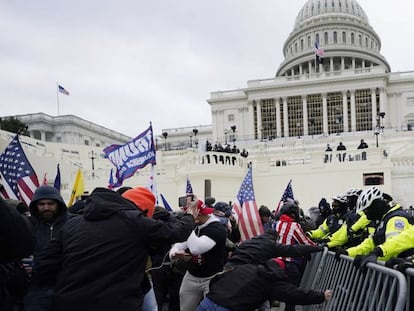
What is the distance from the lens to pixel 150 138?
1195 cm

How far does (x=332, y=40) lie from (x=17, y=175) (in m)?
80.8

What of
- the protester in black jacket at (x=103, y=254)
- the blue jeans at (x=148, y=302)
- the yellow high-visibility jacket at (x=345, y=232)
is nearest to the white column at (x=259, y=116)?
the yellow high-visibility jacket at (x=345, y=232)

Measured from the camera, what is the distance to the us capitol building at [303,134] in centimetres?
2462

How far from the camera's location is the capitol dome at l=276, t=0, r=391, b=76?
265ft

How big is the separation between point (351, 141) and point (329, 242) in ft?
123

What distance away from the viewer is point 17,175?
8383 mm

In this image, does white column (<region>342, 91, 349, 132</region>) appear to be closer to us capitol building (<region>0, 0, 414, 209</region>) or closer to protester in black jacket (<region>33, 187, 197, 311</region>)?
us capitol building (<region>0, 0, 414, 209</region>)

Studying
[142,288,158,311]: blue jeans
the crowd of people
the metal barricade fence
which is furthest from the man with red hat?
the metal barricade fence

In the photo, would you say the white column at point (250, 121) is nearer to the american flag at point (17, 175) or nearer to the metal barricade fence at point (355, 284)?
the american flag at point (17, 175)

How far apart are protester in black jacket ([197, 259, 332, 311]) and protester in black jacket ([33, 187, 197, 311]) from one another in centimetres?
90

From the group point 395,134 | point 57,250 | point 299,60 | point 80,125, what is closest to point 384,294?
point 57,250

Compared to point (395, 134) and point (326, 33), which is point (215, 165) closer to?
point (395, 134)

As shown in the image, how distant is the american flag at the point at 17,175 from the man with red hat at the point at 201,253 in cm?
408

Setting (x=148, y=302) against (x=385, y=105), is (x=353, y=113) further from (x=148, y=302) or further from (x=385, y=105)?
(x=148, y=302)
